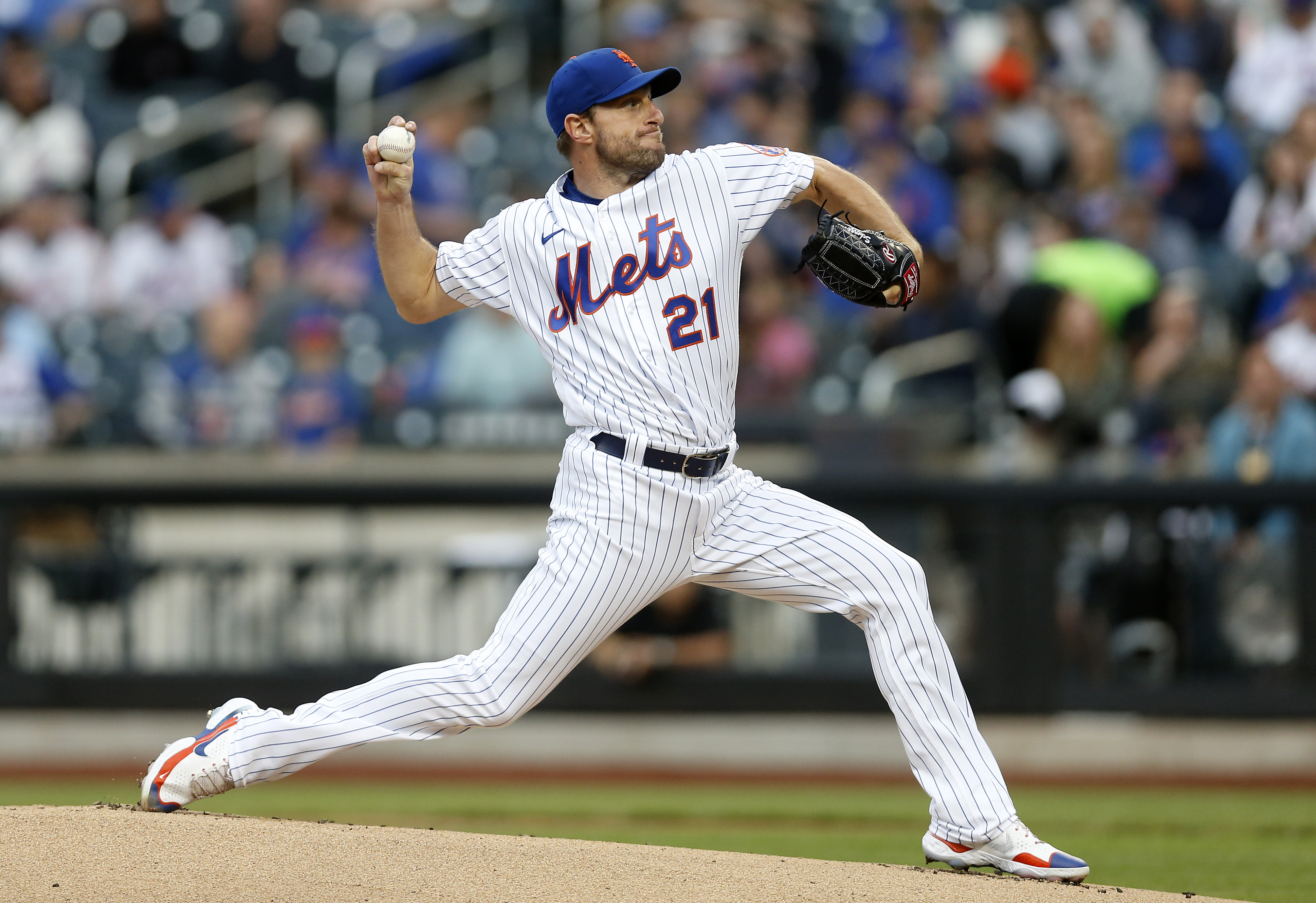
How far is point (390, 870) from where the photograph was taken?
12.7 ft

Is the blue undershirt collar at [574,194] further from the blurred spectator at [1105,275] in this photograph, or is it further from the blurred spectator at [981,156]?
the blurred spectator at [981,156]

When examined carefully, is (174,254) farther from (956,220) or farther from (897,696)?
(897,696)

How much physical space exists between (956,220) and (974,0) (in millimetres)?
2390

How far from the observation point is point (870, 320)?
917cm

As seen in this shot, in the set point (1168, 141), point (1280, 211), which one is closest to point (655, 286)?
point (1280, 211)

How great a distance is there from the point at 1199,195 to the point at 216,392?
5465 mm

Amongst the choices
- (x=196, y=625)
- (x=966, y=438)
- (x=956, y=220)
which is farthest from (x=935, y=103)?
(x=196, y=625)

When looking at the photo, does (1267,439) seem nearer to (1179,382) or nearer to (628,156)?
(1179,382)

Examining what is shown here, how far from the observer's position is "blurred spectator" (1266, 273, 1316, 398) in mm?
8172

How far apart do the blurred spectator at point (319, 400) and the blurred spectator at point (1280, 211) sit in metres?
4.81

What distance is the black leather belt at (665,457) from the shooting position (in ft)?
12.8

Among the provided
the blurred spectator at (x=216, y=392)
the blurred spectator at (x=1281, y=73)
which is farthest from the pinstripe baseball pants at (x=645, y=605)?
the blurred spectator at (x=1281, y=73)

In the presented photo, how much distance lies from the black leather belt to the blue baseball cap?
0.74 meters

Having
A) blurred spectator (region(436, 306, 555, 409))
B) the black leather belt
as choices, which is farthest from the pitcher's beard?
blurred spectator (region(436, 306, 555, 409))
